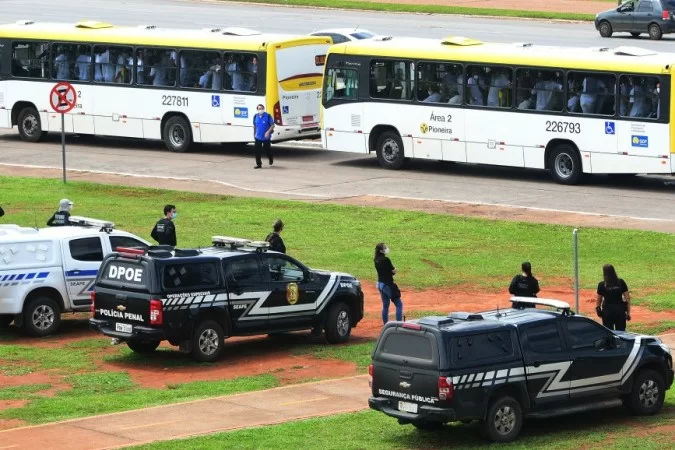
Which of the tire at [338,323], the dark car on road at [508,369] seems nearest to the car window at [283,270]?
the tire at [338,323]

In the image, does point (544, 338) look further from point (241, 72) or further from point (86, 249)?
point (241, 72)

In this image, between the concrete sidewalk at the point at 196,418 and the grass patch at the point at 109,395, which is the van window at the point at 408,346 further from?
the grass patch at the point at 109,395

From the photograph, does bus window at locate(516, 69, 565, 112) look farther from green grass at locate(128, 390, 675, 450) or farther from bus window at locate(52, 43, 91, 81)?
green grass at locate(128, 390, 675, 450)

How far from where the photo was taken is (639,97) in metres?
36.6

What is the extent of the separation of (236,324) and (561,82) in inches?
658

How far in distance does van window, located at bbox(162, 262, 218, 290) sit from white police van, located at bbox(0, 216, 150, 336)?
2800 mm

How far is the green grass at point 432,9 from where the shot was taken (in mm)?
66500

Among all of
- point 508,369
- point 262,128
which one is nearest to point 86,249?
point 508,369

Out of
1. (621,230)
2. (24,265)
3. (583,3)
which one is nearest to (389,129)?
(621,230)

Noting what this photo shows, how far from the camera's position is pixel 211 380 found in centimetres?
2222

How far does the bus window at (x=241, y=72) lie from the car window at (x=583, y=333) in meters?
24.0

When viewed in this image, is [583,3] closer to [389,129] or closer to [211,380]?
[389,129]

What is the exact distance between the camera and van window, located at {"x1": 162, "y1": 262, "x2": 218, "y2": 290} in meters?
22.5

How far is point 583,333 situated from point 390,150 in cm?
2245
